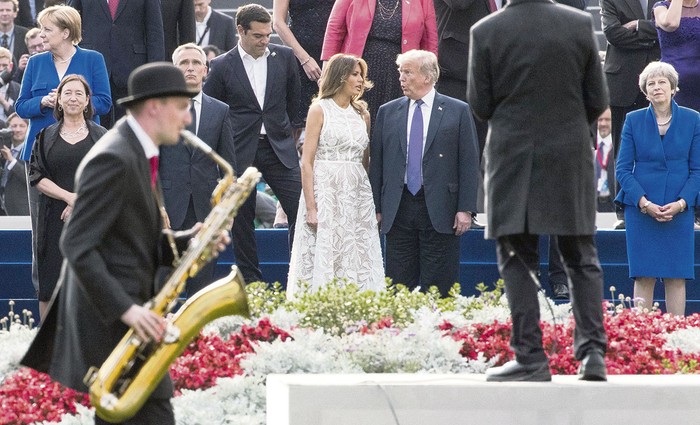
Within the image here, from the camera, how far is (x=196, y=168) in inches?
427

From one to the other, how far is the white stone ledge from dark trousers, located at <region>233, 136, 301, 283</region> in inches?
203

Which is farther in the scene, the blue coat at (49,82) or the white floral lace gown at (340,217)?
the blue coat at (49,82)

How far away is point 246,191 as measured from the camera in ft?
18.9

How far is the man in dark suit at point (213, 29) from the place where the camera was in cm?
1407

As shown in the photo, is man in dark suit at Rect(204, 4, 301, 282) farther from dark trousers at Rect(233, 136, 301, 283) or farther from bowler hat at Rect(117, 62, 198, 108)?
bowler hat at Rect(117, 62, 198, 108)

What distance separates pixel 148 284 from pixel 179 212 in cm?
528

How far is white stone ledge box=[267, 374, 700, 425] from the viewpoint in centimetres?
614

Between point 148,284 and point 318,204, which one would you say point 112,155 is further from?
point 318,204

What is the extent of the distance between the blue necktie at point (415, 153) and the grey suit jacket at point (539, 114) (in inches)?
162

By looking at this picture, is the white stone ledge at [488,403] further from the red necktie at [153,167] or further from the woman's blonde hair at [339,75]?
the woman's blonde hair at [339,75]

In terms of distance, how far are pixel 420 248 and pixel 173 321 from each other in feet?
16.8

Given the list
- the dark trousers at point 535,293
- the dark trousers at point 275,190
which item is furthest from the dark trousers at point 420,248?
the dark trousers at point 535,293

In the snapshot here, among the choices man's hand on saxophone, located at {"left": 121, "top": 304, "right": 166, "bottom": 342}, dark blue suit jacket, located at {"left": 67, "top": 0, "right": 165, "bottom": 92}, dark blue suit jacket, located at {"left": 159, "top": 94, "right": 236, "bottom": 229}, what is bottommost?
man's hand on saxophone, located at {"left": 121, "top": 304, "right": 166, "bottom": 342}

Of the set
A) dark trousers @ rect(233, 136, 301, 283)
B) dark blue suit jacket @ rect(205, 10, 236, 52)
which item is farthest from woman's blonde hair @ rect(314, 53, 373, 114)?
dark blue suit jacket @ rect(205, 10, 236, 52)
